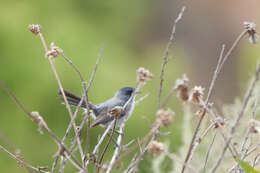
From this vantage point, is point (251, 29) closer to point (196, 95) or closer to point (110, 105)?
point (196, 95)

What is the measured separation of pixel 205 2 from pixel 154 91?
7901 mm

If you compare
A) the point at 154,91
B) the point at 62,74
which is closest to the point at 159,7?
the point at 154,91

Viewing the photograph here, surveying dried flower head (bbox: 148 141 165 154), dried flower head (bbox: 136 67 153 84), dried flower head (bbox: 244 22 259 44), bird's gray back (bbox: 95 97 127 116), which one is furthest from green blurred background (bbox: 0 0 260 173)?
dried flower head (bbox: 148 141 165 154)

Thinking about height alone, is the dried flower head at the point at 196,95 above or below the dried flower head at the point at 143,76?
below

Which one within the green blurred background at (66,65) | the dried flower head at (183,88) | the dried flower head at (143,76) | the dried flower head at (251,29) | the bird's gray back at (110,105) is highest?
the green blurred background at (66,65)

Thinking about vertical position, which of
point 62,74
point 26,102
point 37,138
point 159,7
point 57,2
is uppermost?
point 159,7

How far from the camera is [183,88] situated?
1070mm

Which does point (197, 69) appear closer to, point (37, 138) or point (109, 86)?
point (109, 86)

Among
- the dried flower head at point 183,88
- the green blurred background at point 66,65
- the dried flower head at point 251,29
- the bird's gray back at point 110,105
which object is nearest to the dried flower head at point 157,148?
the dried flower head at point 183,88

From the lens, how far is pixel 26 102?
17.6 ft

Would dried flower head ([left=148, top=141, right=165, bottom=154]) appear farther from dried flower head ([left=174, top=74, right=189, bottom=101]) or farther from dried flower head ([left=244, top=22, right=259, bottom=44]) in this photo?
dried flower head ([left=244, top=22, right=259, bottom=44])

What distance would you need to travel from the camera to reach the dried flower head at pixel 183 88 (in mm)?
1060

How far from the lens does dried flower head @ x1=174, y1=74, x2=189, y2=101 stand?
1.06 m

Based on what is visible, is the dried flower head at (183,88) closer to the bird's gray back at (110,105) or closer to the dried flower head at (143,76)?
the dried flower head at (143,76)
